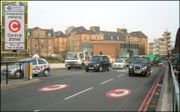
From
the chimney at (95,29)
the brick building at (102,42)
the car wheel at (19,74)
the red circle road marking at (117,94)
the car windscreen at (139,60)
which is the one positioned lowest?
the red circle road marking at (117,94)

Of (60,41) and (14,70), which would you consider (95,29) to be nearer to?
(60,41)

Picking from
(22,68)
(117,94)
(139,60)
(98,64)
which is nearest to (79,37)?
(98,64)

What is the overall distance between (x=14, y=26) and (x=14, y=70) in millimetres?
3162

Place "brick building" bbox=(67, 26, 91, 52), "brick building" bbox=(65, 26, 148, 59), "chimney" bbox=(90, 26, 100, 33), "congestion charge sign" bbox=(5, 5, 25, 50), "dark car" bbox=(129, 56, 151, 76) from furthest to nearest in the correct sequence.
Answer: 1. "chimney" bbox=(90, 26, 100, 33)
2. "brick building" bbox=(67, 26, 91, 52)
3. "brick building" bbox=(65, 26, 148, 59)
4. "dark car" bbox=(129, 56, 151, 76)
5. "congestion charge sign" bbox=(5, 5, 25, 50)

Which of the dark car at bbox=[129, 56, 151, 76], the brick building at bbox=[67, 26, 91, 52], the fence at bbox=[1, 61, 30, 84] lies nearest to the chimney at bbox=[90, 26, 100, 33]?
the brick building at bbox=[67, 26, 91, 52]

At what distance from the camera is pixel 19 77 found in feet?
45.0

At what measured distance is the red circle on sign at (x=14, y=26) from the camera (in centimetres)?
1356

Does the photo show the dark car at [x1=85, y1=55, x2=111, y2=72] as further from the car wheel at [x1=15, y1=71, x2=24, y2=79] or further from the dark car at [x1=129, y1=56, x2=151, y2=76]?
the car wheel at [x1=15, y1=71, x2=24, y2=79]

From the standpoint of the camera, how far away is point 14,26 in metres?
13.6

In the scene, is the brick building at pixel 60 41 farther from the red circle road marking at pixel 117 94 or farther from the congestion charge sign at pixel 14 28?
the red circle road marking at pixel 117 94

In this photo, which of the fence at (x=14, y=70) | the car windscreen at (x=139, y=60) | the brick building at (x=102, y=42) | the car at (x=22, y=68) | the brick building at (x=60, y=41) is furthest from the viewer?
the brick building at (x=60, y=41)

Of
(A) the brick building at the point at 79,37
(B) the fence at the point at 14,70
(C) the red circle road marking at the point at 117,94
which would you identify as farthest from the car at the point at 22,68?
→ (A) the brick building at the point at 79,37

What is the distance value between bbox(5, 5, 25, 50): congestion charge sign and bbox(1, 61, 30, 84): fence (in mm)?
1240

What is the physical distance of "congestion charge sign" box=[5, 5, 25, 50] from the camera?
44.1ft
